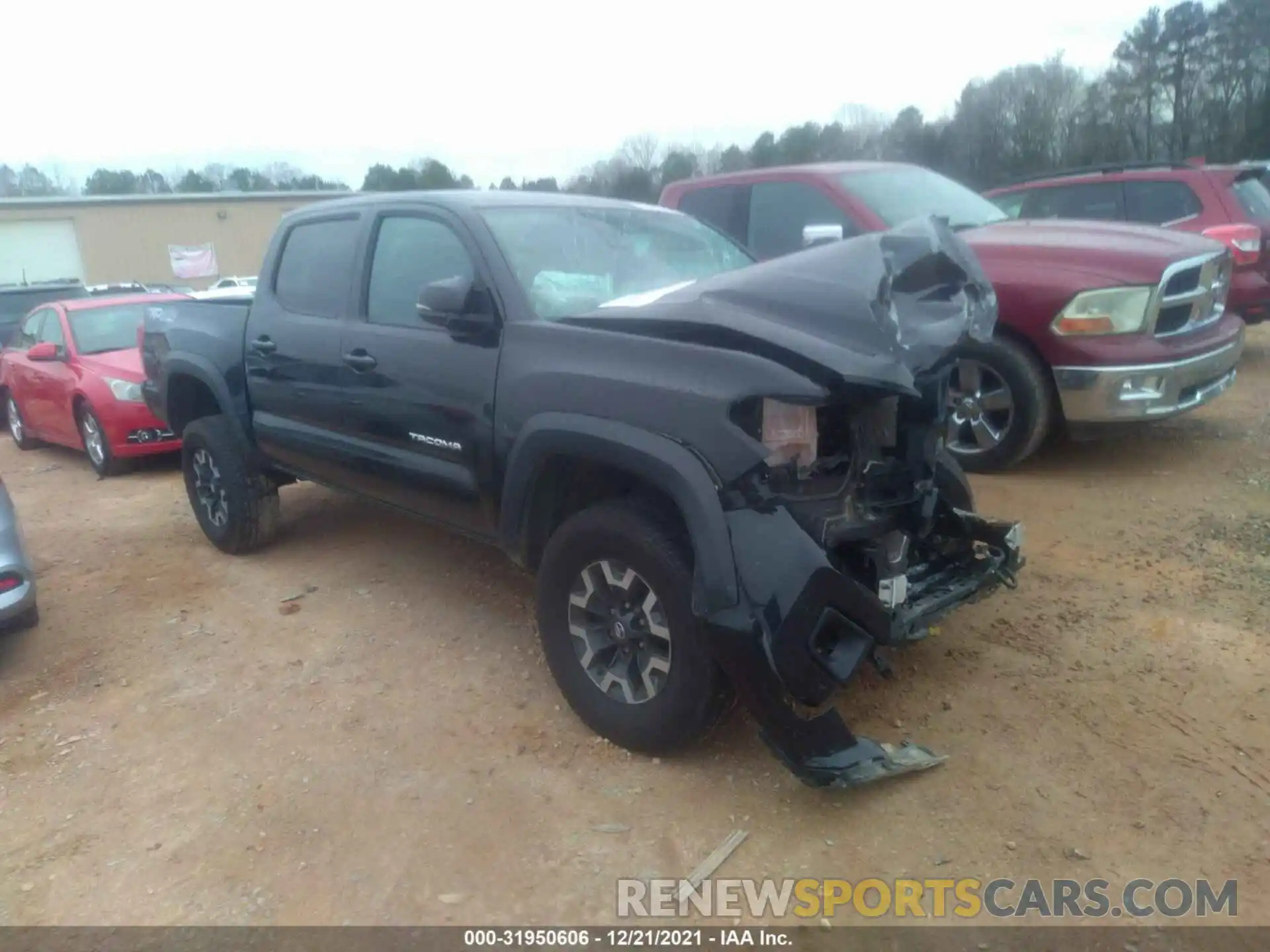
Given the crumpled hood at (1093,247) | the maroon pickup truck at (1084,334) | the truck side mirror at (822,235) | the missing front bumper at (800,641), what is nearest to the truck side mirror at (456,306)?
the missing front bumper at (800,641)

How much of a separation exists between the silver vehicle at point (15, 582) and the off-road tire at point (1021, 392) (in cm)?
493

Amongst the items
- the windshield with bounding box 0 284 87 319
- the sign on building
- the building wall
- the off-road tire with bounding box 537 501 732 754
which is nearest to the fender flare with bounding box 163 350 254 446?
the off-road tire with bounding box 537 501 732 754

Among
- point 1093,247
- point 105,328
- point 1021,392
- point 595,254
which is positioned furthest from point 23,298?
point 1093,247

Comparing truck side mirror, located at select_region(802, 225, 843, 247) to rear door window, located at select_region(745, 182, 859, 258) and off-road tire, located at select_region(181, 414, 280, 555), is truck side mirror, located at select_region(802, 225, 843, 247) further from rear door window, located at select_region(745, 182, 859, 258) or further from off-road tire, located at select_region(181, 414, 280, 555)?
off-road tire, located at select_region(181, 414, 280, 555)

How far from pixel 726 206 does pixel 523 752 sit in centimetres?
493

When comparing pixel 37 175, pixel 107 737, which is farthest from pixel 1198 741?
pixel 37 175

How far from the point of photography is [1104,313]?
5.32 m

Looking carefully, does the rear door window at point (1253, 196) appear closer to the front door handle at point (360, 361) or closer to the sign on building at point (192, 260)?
the front door handle at point (360, 361)

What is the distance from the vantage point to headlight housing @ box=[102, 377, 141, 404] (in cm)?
794

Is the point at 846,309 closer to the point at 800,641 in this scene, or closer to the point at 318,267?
the point at 800,641

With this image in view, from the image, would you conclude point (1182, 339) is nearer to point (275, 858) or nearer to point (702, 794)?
point (702, 794)

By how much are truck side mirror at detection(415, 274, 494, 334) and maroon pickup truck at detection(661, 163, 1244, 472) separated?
2057 mm

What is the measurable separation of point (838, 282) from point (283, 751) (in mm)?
2580

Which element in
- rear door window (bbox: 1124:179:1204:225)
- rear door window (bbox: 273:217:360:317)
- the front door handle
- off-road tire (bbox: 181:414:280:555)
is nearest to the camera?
the front door handle
